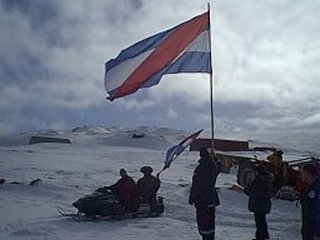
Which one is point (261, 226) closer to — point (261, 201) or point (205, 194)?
point (261, 201)

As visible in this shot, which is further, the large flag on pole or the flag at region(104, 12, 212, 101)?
the flag at region(104, 12, 212, 101)

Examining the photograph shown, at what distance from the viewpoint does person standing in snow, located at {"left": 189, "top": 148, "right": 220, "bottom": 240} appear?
9258mm

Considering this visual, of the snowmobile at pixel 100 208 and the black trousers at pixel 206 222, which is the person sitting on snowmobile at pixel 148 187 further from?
the black trousers at pixel 206 222

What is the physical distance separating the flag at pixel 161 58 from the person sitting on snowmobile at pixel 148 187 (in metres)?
2.01

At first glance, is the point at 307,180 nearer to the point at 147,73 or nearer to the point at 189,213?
the point at 147,73

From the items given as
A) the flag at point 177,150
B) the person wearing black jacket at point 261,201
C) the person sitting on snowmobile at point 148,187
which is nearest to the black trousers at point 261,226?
the person wearing black jacket at point 261,201

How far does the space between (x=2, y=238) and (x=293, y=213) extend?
323 inches

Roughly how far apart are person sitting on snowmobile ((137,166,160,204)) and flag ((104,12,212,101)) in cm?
201

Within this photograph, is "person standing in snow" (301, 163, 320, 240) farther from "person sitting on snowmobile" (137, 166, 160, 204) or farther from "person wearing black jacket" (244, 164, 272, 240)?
"person sitting on snowmobile" (137, 166, 160, 204)

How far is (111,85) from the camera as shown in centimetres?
1305

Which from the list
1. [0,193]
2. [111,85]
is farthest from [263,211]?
[0,193]

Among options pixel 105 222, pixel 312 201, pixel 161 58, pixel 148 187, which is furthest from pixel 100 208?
pixel 312 201

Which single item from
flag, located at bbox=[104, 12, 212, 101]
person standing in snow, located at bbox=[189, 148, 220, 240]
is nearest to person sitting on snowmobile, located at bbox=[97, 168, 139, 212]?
flag, located at bbox=[104, 12, 212, 101]

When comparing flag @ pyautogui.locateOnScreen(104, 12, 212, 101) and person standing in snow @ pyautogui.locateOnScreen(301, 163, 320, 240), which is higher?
flag @ pyautogui.locateOnScreen(104, 12, 212, 101)
